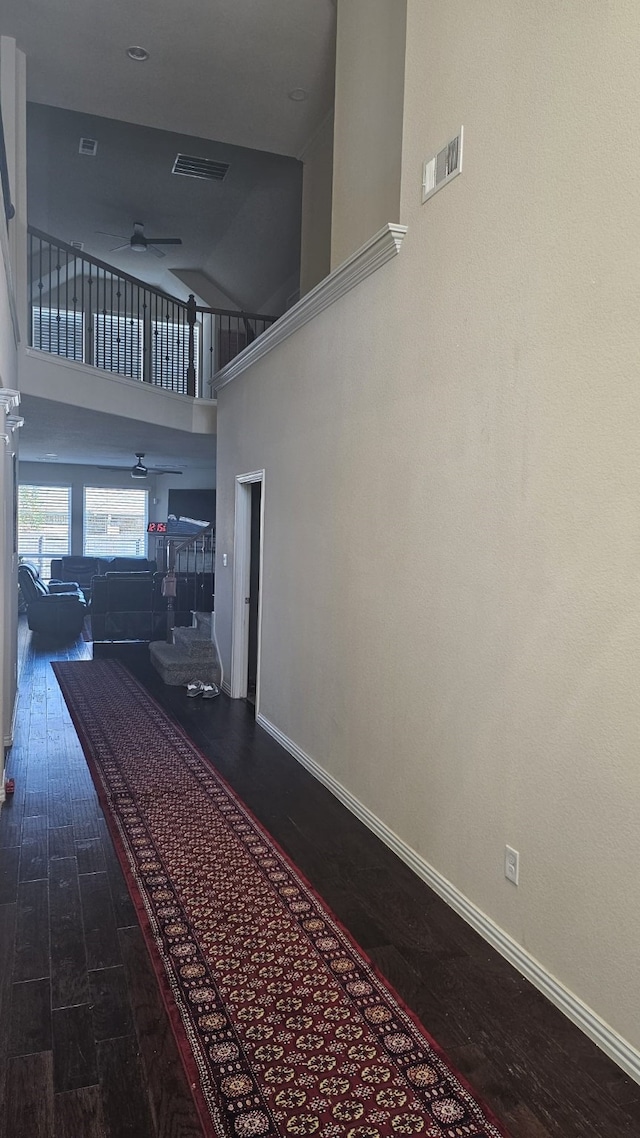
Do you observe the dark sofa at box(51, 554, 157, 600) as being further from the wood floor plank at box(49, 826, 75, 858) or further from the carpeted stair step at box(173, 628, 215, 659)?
the wood floor plank at box(49, 826, 75, 858)

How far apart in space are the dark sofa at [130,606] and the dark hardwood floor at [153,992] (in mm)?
5836

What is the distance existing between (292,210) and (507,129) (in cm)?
699

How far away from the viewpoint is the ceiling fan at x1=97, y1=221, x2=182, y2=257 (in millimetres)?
9146

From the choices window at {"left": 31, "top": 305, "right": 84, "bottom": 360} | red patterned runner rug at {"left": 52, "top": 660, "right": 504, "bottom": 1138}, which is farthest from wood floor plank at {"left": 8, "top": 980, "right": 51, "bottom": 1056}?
window at {"left": 31, "top": 305, "right": 84, "bottom": 360}

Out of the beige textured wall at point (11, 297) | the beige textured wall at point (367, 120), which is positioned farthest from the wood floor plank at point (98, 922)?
the beige textured wall at point (367, 120)

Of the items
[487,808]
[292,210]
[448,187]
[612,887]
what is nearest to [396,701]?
[487,808]

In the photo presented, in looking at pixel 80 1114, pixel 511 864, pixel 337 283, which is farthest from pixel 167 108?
pixel 80 1114

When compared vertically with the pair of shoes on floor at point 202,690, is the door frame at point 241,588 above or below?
above

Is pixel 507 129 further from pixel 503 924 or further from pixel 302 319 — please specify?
pixel 503 924

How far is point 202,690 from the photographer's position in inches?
278

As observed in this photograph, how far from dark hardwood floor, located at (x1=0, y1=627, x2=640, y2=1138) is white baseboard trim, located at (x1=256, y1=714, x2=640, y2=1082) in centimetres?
3

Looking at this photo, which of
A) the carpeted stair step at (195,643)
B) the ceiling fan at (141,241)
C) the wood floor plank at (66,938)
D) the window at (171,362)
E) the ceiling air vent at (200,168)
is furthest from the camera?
the window at (171,362)

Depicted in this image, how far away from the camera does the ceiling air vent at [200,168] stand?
8.34 metres

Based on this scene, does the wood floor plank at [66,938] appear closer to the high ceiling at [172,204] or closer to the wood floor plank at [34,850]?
the wood floor plank at [34,850]
